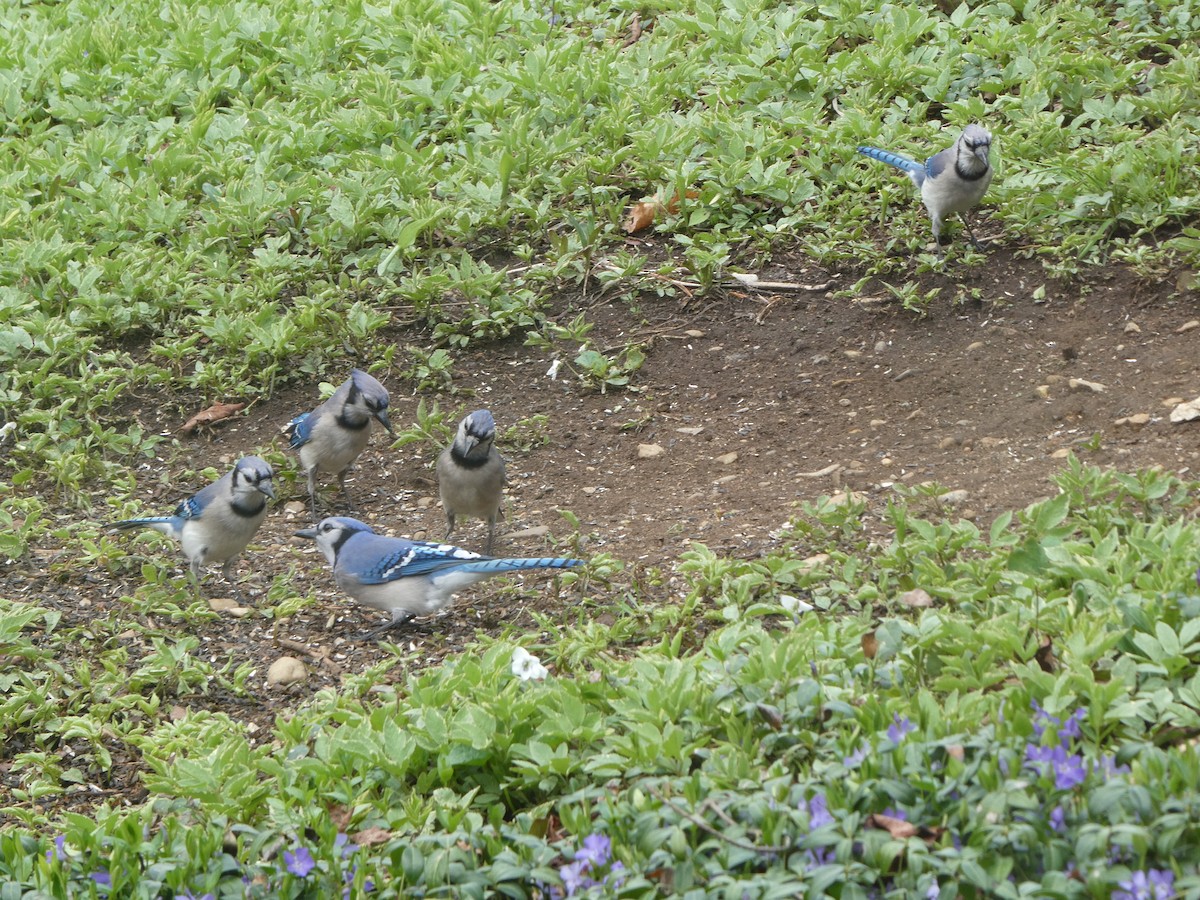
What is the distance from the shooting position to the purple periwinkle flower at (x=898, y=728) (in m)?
3.14

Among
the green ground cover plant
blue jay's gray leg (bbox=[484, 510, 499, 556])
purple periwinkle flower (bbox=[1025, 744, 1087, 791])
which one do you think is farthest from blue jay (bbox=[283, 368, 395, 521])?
purple periwinkle flower (bbox=[1025, 744, 1087, 791])

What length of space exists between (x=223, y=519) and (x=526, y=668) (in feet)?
5.60

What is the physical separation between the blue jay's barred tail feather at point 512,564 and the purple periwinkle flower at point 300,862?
1.55 meters

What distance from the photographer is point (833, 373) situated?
6121 millimetres

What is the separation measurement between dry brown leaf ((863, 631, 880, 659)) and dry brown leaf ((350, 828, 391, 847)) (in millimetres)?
1362

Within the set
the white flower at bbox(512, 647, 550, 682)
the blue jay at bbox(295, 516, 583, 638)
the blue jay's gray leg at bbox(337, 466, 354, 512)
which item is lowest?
the blue jay's gray leg at bbox(337, 466, 354, 512)

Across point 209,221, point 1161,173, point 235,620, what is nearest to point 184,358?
point 209,221

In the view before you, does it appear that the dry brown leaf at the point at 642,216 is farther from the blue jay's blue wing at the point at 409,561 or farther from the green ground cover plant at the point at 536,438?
the blue jay's blue wing at the point at 409,561

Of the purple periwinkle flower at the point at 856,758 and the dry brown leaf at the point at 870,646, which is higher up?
the purple periwinkle flower at the point at 856,758

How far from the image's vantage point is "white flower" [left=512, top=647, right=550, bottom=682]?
4020 millimetres

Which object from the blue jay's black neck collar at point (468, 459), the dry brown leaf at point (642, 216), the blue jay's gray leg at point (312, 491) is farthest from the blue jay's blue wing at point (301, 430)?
the dry brown leaf at point (642, 216)

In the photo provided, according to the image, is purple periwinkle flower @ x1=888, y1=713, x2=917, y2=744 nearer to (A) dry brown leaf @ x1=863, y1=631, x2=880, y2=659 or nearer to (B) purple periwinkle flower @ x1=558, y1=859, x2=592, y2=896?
(A) dry brown leaf @ x1=863, y1=631, x2=880, y2=659

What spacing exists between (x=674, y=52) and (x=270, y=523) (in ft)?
13.3

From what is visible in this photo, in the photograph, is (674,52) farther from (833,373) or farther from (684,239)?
(833,373)
